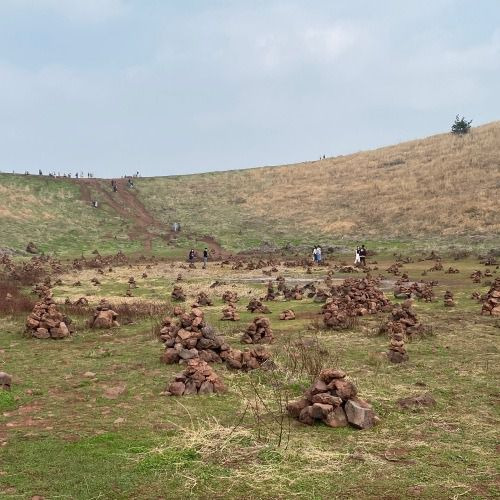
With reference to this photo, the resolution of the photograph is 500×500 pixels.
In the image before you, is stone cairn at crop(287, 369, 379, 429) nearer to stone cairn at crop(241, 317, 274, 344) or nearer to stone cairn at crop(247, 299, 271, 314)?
stone cairn at crop(241, 317, 274, 344)

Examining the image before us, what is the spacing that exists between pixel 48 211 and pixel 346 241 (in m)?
39.4

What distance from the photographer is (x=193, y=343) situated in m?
15.1

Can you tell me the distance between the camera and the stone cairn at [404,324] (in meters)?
17.4

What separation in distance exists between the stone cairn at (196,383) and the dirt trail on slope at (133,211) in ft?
159

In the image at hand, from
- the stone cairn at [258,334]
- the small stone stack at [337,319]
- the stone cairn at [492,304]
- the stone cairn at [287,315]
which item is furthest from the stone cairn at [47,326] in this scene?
the stone cairn at [492,304]

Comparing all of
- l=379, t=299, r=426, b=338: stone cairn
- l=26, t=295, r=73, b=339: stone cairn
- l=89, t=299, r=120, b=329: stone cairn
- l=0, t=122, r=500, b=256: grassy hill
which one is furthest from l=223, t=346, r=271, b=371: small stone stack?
l=0, t=122, r=500, b=256: grassy hill

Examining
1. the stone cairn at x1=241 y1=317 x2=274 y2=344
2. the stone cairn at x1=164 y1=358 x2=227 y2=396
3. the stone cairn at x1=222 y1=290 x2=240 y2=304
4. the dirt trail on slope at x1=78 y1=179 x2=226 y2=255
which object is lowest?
the stone cairn at x1=164 y1=358 x2=227 y2=396

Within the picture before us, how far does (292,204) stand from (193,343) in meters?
66.0

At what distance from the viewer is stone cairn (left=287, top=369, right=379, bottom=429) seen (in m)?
9.83

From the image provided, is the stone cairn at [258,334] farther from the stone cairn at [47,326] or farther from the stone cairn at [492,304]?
the stone cairn at [492,304]

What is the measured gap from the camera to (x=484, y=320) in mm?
20031

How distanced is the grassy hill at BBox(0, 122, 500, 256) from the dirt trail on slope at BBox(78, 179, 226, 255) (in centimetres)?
17

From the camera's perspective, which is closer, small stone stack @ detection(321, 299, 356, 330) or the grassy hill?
small stone stack @ detection(321, 299, 356, 330)

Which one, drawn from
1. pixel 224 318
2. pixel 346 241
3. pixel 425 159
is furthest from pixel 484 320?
pixel 425 159
